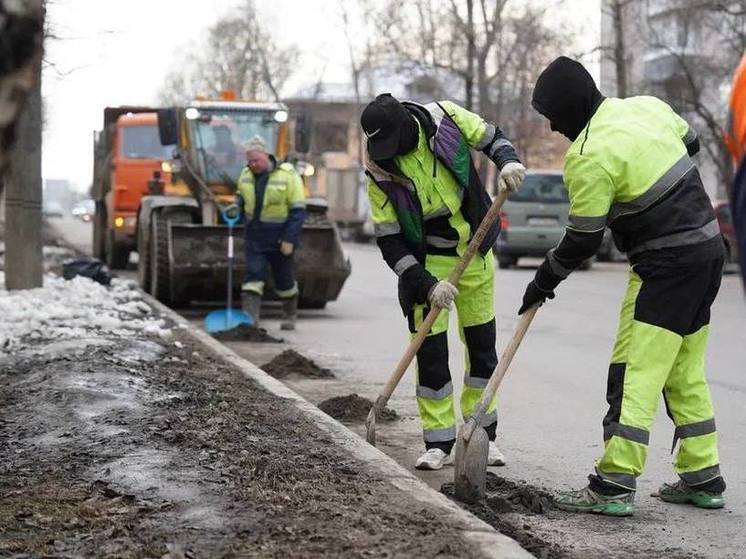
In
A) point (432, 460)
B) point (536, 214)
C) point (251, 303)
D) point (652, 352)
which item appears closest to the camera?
point (652, 352)

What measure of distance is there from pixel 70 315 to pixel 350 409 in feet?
14.5

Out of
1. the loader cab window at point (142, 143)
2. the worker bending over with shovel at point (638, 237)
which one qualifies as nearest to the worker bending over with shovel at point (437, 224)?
the worker bending over with shovel at point (638, 237)

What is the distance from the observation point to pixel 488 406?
19.9 ft

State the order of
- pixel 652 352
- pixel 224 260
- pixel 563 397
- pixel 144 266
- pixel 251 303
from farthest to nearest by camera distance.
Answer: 1. pixel 144 266
2. pixel 224 260
3. pixel 251 303
4. pixel 563 397
5. pixel 652 352

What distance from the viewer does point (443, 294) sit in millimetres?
6047

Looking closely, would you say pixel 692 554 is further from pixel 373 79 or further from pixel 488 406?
pixel 373 79

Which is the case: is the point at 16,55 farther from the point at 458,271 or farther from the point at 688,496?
the point at 688,496

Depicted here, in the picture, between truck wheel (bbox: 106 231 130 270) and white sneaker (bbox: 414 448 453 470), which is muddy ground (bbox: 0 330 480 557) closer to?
white sneaker (bbox: 414 448 453 470)

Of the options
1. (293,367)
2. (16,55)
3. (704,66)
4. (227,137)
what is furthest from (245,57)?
(16,55)

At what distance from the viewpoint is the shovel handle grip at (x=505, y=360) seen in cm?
571

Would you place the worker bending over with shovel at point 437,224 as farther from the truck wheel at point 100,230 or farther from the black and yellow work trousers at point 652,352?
the truck wheel at point 100,230

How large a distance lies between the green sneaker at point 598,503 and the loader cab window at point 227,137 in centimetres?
1212

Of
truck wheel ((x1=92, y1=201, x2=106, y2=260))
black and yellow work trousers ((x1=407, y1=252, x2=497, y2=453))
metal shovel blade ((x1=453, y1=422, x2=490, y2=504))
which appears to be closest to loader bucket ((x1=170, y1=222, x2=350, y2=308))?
black and yellow work trousers ((x1=407, y1=252, x2=497, y2=453))

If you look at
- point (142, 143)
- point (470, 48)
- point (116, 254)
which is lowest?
point (116, 254)
